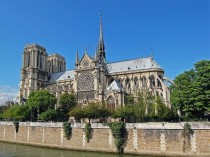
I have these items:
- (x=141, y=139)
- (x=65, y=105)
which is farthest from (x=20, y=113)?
(x=141, y=139)

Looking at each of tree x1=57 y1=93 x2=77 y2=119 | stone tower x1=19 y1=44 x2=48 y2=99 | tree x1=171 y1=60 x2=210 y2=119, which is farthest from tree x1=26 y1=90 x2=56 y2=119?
tree x1=171 y1=60 x2=210 y2=119

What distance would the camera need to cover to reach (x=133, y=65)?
63.2 m

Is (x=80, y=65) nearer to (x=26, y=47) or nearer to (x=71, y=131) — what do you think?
(x=26, y=47)

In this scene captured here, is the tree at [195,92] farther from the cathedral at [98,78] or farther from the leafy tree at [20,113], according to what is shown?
the leafy tree at [20,113]

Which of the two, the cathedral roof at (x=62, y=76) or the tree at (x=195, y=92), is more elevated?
the cathedral roof at (x=62, y=76)

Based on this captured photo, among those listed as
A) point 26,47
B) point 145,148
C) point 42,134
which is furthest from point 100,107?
point 26,47

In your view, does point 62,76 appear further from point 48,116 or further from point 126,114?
point 126,114

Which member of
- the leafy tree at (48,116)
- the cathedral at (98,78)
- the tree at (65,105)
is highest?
the cathedral at (98,78)

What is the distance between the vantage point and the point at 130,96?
52969mm

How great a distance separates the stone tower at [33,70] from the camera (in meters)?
72.2

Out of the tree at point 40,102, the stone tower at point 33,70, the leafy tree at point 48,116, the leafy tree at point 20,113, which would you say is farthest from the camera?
the stone tower at point 33,70

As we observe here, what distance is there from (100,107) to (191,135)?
22.3 meters

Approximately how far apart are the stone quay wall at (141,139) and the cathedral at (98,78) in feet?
57.5

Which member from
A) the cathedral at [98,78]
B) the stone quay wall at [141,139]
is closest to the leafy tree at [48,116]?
the stone quay wall at [141,139]
